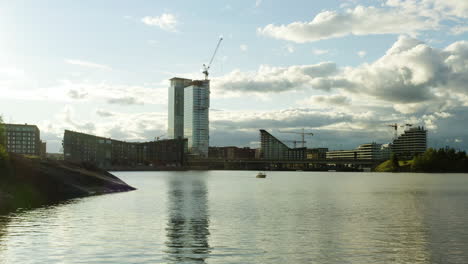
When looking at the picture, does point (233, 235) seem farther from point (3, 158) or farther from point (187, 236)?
point (3, 158)

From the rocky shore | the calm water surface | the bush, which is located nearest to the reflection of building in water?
the calm water surface

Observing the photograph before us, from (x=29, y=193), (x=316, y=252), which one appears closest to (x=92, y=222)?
(x=316, y=252)

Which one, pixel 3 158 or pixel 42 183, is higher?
pixel 3 158

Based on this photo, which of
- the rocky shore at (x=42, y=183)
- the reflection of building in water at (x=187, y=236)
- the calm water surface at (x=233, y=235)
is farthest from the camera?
the rocky shore at (x=42, y=183)

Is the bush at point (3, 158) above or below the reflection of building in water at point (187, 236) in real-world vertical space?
above

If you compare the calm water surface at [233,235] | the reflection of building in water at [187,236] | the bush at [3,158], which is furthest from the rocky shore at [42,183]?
the reflection of building in water at [187,236]

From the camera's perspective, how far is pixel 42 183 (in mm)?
98750

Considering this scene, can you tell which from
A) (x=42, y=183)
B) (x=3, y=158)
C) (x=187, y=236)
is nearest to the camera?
(x=187, y=236)

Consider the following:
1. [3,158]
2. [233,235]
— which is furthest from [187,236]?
[3,158]

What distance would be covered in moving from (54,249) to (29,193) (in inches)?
2198

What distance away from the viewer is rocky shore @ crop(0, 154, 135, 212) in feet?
282

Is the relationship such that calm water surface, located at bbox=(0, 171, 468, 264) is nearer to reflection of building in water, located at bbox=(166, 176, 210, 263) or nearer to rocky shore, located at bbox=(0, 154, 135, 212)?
reflection of building in water, located at bbox=(166, 176, 210, 263)

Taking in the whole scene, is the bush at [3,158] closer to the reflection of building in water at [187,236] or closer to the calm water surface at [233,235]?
the calm water surface at [233,235]

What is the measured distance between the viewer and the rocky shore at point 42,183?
86050 mm
